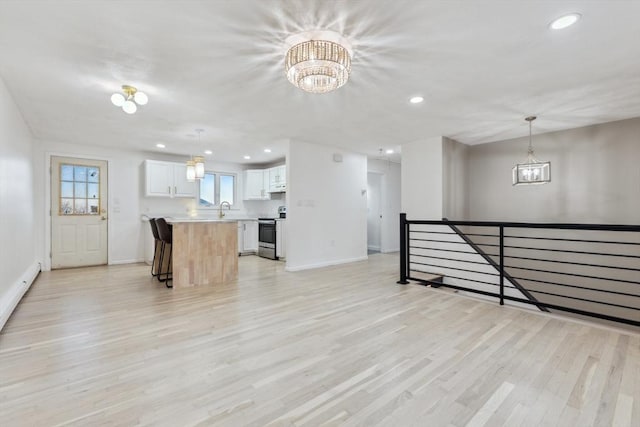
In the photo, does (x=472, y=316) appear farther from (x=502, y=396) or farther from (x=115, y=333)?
(x=115, y=333)

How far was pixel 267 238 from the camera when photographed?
6.84 meters

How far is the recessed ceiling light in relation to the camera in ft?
6.54

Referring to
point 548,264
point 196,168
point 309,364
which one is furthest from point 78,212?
point 548,264

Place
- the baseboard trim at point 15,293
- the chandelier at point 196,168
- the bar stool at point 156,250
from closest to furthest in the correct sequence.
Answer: the baseboard trim at point 15,293 → the chandelier at point 196,168 → the bar stool at point 156,250

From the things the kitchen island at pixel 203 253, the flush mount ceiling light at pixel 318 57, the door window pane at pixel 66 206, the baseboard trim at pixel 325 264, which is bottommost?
the baseboard trim at pixel 325 264

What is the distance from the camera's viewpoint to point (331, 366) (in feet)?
6.64

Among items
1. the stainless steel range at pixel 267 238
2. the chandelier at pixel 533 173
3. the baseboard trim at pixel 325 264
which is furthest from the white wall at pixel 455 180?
the stainless steel range at pixel 267 238

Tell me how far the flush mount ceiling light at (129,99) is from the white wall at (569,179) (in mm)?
5546

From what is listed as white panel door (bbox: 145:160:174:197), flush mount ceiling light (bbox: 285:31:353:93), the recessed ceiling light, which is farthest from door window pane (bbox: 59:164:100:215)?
the recessed ceiling light

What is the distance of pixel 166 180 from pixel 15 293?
11.2ft

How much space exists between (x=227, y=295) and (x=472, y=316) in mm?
2811

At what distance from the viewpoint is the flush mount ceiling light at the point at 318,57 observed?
83.7 inches

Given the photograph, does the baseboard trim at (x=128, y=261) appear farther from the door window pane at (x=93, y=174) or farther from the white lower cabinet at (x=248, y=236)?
the white lower cabinet at (x=248, y=236)

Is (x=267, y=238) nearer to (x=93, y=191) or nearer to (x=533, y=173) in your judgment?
(x=93, y=191)
